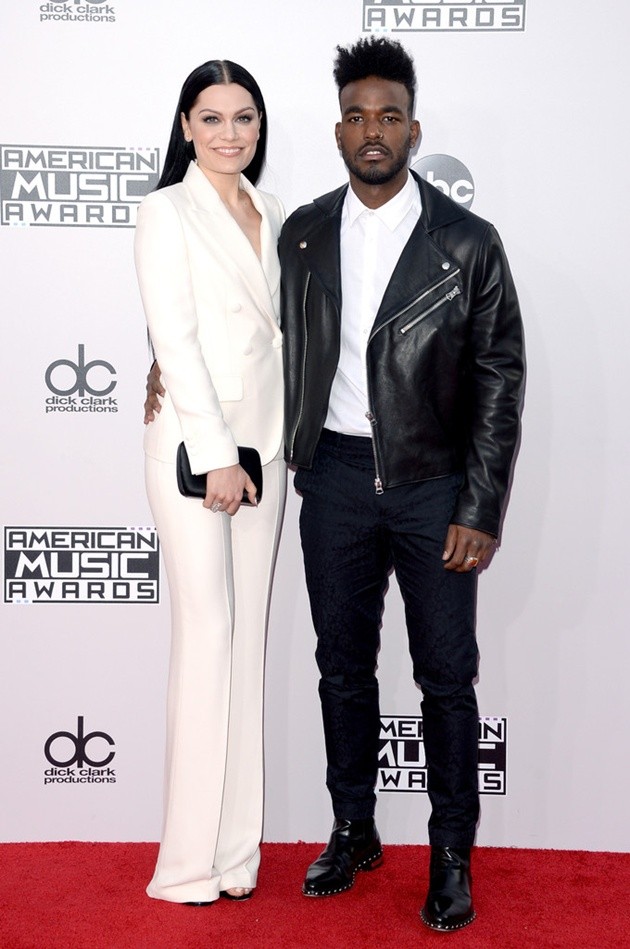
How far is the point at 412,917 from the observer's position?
9.29ft

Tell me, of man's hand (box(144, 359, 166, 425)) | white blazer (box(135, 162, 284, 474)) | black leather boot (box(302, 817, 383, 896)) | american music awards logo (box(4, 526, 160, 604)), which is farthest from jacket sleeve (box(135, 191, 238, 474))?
black leather boot (box(302, 817, 383, 896))

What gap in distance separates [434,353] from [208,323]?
1.92 feet

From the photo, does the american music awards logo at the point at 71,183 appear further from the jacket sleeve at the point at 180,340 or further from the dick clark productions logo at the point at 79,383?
the jacket sleeve at the point at 180,340

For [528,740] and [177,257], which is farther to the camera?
[528,740]

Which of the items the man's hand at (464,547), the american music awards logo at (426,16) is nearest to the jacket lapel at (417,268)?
the man's hand at (464,547)

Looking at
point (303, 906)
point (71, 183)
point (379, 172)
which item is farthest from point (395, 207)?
point (303, 906)

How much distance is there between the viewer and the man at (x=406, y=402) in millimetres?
2699

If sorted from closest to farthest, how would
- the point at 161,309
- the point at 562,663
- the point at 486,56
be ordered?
the point at 161,309
the point at 486,56
the point at 562,663

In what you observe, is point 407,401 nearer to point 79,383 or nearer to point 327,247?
point 327,247

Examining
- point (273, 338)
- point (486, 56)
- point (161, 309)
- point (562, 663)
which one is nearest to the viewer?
point (161, 309)

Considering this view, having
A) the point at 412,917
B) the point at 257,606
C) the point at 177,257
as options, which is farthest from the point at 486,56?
the point at 412,917

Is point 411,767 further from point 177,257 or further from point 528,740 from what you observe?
point 177,257

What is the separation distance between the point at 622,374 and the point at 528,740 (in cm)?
119

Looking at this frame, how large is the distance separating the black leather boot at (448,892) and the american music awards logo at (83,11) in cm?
257
